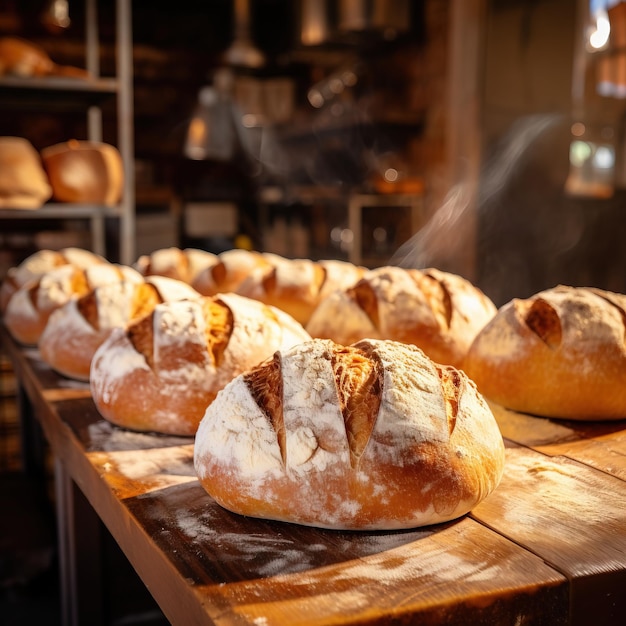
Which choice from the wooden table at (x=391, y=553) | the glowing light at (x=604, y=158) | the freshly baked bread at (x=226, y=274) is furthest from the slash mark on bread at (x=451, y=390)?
the glowing light at (x=604, y=158)

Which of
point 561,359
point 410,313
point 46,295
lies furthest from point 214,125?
point 561,359

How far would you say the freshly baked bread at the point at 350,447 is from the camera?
92 cm

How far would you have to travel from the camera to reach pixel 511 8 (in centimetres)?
439

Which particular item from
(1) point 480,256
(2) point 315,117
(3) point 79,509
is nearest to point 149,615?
(3) point 79,509

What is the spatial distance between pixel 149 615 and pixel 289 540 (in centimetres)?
131

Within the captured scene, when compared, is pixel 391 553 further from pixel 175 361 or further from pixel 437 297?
pixel 437 297

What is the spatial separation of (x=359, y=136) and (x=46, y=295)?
3.98 m

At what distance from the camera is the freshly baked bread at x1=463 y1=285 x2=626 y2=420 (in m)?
1.36

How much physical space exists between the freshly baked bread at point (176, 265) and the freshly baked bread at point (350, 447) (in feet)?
5.32

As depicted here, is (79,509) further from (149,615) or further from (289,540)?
(289,540)

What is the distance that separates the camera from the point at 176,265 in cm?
264

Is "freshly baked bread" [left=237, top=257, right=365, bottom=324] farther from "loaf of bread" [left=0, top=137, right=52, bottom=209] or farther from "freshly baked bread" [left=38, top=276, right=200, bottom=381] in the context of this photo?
"loaf of bread" [left=0, top=137, right=52, bottom=209]

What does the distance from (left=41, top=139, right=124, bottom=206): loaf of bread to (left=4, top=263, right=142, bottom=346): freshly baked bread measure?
4.97 ft

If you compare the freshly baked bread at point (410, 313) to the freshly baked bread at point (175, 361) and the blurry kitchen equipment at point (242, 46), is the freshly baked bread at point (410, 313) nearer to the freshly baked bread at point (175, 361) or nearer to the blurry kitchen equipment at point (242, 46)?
the freshly baked bread at point (175, 361)
